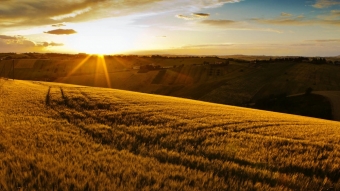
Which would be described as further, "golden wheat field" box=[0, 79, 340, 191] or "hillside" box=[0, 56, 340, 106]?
"hillside" box=[0, 56, 340, 106]

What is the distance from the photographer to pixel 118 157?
798 centimetres

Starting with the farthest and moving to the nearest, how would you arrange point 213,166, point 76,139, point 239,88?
1. point 239,88
2. point 76,139
3. point 213,166

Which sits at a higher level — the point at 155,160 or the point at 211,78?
the point at 155,160

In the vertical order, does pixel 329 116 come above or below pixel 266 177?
below

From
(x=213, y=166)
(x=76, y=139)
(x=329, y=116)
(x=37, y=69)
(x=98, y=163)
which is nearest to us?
(x=98, y=163)

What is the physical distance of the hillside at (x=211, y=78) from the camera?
9881 centimetres

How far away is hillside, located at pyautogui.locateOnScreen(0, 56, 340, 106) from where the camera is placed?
98812 mm

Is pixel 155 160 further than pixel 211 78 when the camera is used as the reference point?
No

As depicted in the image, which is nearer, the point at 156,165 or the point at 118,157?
the point at 156,165

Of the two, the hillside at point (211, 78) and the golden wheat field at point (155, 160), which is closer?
the golden wheat field at point (155, 160)

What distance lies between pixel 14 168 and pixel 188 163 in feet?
15.1

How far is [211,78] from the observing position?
126000 mm

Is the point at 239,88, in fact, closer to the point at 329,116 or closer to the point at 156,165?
the point at 329,116

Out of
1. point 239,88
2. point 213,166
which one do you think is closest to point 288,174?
point 213,166
